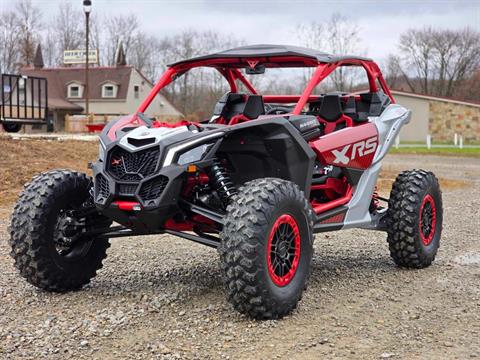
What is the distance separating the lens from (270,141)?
585 cm

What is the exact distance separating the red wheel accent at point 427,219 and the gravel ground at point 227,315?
0.32m

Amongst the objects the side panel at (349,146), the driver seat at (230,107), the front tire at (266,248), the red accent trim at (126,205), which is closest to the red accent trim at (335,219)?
the side panel at (349,146)

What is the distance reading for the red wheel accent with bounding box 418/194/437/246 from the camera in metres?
7.38

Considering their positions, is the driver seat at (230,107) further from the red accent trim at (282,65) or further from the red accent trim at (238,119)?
the red accent trim at (282,65)

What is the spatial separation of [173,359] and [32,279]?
2.01 metres

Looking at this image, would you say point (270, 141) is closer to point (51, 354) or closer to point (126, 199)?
point (126, 199)

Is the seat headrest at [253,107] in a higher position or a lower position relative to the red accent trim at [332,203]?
higher

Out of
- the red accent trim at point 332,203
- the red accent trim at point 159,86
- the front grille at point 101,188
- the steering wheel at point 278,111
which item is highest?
the red accent trim at point 159,86

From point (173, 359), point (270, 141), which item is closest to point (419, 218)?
point (270, 141)

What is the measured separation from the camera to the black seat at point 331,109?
23.8ft

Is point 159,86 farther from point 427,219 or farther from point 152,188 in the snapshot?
point 427,219

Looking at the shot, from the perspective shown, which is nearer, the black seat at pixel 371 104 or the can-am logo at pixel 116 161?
the can-am logo at pixel 116 161

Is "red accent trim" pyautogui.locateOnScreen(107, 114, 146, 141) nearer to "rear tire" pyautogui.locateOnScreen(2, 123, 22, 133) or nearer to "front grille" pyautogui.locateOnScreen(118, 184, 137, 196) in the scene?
"front grille" pyautogui.locateOnScreen(118, 184, 137, 196)

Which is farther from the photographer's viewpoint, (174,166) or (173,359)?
(174,166)
